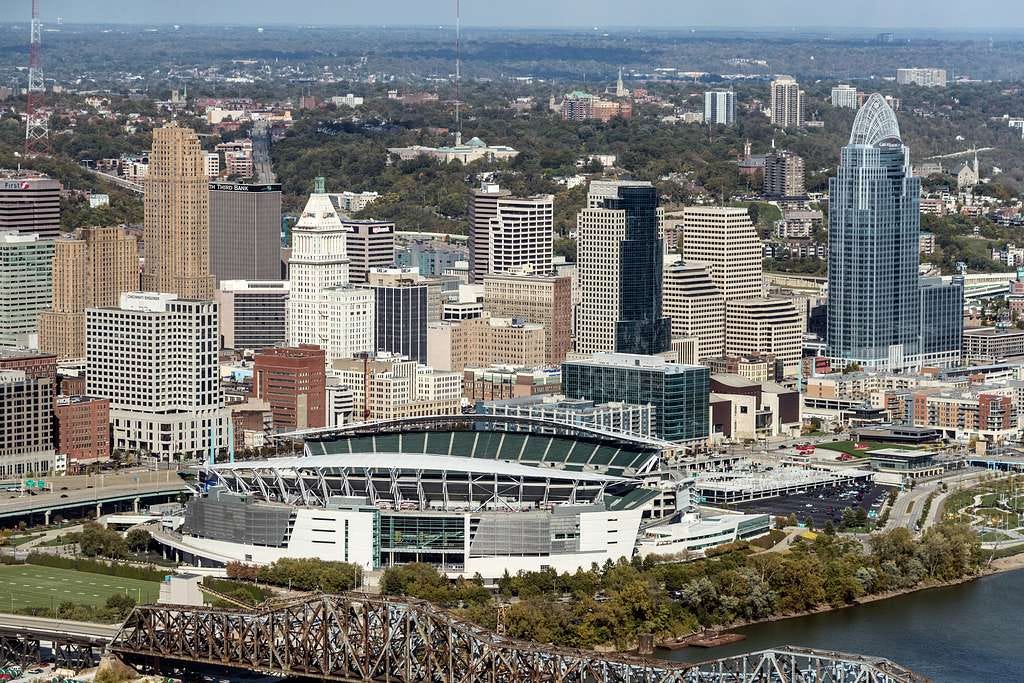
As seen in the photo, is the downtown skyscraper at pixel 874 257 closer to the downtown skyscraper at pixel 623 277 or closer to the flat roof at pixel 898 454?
the downtown skyscraper at pixel 623 277

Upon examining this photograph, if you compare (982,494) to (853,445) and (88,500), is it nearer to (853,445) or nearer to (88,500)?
(853,445)

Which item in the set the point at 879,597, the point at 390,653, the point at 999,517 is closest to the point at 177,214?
the point at 999,517

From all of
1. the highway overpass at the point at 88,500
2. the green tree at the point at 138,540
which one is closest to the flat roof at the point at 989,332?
the highway overpass at the point at 88,500

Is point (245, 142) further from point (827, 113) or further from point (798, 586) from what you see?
point (798, 586)

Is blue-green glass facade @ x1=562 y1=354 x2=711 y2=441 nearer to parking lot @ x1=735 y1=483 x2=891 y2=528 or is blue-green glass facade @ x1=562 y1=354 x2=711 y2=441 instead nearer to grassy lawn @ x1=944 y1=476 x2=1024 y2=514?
parking lot @ x1=735 y1=483 x2=891 y2=528

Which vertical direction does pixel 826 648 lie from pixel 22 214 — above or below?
below

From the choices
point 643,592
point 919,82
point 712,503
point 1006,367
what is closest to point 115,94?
point 919,82
